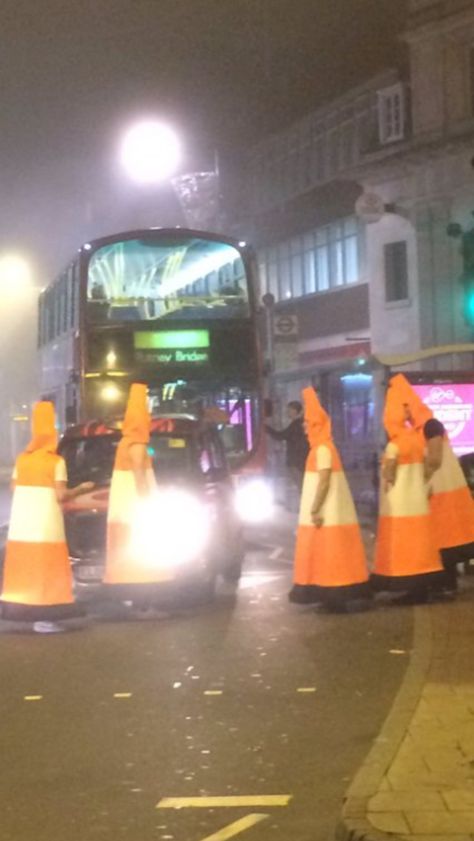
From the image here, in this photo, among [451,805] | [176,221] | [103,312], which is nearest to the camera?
[451,805]

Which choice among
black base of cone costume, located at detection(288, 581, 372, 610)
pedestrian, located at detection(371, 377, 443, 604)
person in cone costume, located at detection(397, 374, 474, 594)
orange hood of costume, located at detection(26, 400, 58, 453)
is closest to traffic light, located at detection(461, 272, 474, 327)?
person in cone costume, located at detection(397, 374, 474, 594)

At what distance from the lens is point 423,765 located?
6.71m

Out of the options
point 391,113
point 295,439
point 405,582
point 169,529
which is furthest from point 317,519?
point 391,113

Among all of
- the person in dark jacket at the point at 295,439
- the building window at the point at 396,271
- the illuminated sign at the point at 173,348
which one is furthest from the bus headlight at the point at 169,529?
the building window at the point at 396,271

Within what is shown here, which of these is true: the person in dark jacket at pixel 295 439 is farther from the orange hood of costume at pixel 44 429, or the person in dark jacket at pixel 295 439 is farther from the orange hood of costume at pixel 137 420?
the orange hood of costume at pixel 44 429

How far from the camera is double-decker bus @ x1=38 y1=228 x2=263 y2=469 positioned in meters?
21.0

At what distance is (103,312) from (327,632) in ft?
34.1

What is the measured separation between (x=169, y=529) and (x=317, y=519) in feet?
4.46

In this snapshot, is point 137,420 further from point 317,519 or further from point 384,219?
point 384,219

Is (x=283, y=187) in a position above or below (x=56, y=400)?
above

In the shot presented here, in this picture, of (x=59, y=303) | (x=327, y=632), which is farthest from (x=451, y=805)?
(x=59, y=303)

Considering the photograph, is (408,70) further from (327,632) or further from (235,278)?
(327,632)

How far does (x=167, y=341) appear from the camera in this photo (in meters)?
21.1

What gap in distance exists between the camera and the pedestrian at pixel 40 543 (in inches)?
466
